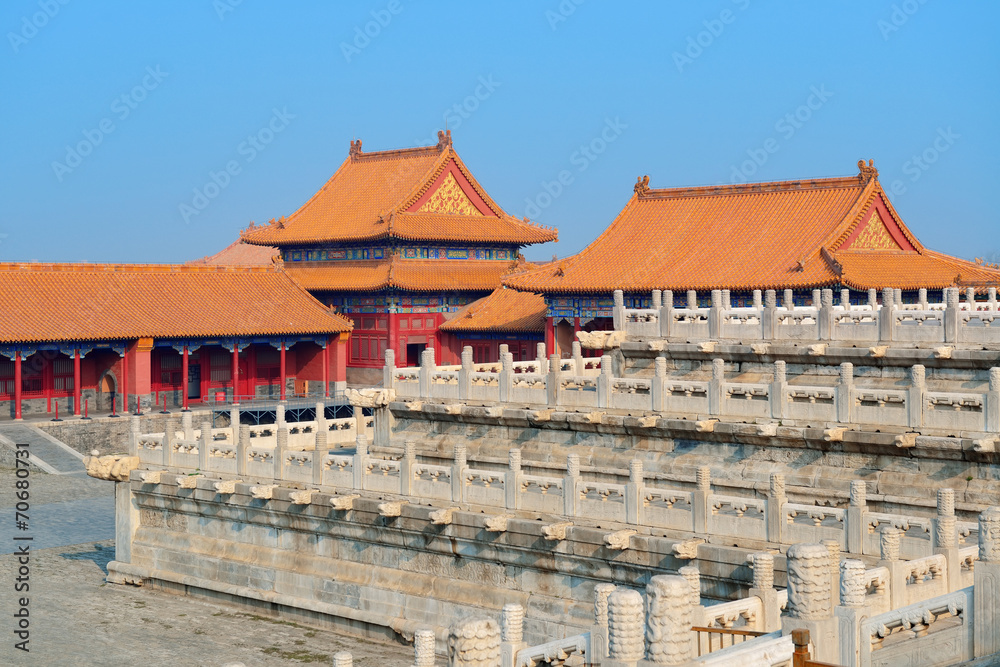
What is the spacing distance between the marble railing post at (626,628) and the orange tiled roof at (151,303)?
36.7 metres

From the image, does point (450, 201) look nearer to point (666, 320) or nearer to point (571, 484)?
point (666, 320)

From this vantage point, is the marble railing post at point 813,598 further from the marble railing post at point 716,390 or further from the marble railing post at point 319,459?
the marble railing post at point 319,459

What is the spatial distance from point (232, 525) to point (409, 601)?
4970 mm

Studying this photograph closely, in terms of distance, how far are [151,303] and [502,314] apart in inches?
510

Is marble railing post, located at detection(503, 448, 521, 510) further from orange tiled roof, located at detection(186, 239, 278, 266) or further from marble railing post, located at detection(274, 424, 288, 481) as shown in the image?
orange tiled roof, located at detection(186, 239, 278, 266)

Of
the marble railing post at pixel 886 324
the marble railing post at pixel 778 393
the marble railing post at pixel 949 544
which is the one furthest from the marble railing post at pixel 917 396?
the marble railing post at pixel 949 544

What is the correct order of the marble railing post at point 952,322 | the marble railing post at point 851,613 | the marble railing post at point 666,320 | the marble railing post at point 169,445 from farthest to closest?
the marble railing post at point 169,445
the marble railing post at point 666,320
the marble railing post at point 952,322
the marble railing post at point 851,613

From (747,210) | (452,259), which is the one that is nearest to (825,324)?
(747,210)

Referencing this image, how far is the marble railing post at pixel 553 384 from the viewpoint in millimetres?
24156

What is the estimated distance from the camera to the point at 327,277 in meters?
56.2

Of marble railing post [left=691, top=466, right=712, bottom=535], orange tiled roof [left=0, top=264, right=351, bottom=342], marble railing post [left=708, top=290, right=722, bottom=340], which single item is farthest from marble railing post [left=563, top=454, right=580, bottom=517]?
orange tiled roof [left=0, top=264, right=351, bottom=342]

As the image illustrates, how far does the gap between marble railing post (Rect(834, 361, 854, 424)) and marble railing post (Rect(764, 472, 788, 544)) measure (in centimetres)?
301

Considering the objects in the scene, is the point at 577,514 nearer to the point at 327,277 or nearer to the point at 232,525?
the point at 232,525

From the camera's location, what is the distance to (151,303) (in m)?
48.2
